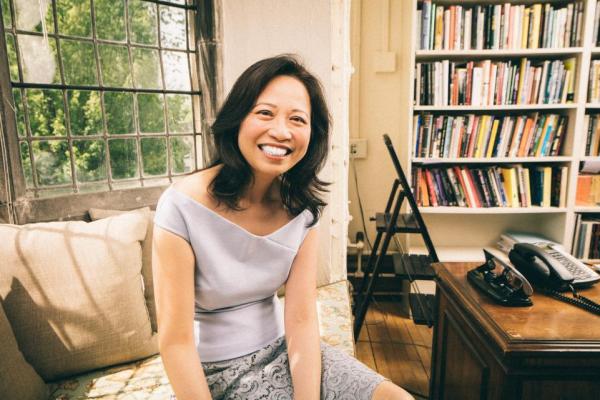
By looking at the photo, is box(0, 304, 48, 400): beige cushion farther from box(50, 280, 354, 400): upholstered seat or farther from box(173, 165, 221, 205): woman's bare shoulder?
box(173, 165, 221, 205): woman's bare shoulder

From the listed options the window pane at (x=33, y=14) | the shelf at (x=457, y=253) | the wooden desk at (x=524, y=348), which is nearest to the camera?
the wooden desk at (x=524, y=348)

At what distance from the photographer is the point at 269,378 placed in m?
0.95

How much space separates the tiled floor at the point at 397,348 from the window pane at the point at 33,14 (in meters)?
2.13

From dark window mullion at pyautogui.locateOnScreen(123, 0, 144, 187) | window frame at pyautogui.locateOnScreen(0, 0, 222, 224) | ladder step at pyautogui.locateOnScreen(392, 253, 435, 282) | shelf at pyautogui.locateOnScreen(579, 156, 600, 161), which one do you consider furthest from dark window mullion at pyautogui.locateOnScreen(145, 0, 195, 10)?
shelf at pyautogui.locateOnScreen(579, 156, 600, 161)

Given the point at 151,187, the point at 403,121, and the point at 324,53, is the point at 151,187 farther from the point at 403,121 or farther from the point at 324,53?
the point at 403,121

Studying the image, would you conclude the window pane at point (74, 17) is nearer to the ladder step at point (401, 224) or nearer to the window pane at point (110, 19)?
the window pane at point (110, 19)

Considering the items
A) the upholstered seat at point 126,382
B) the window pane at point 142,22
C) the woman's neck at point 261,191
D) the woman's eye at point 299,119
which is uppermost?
the window pane at point 142,22

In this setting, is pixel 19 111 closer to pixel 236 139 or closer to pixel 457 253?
pixel 236 139

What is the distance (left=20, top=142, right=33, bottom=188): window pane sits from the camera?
4.91 feet

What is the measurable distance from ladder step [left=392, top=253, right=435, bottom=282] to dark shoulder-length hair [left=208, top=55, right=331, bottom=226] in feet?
3.29

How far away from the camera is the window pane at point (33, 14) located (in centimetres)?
145

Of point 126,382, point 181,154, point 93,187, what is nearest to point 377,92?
point 181,154

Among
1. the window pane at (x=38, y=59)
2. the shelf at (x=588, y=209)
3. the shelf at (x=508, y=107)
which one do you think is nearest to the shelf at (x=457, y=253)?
the shelf at (x=588, y=209)

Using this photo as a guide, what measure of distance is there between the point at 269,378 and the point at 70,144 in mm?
1284
